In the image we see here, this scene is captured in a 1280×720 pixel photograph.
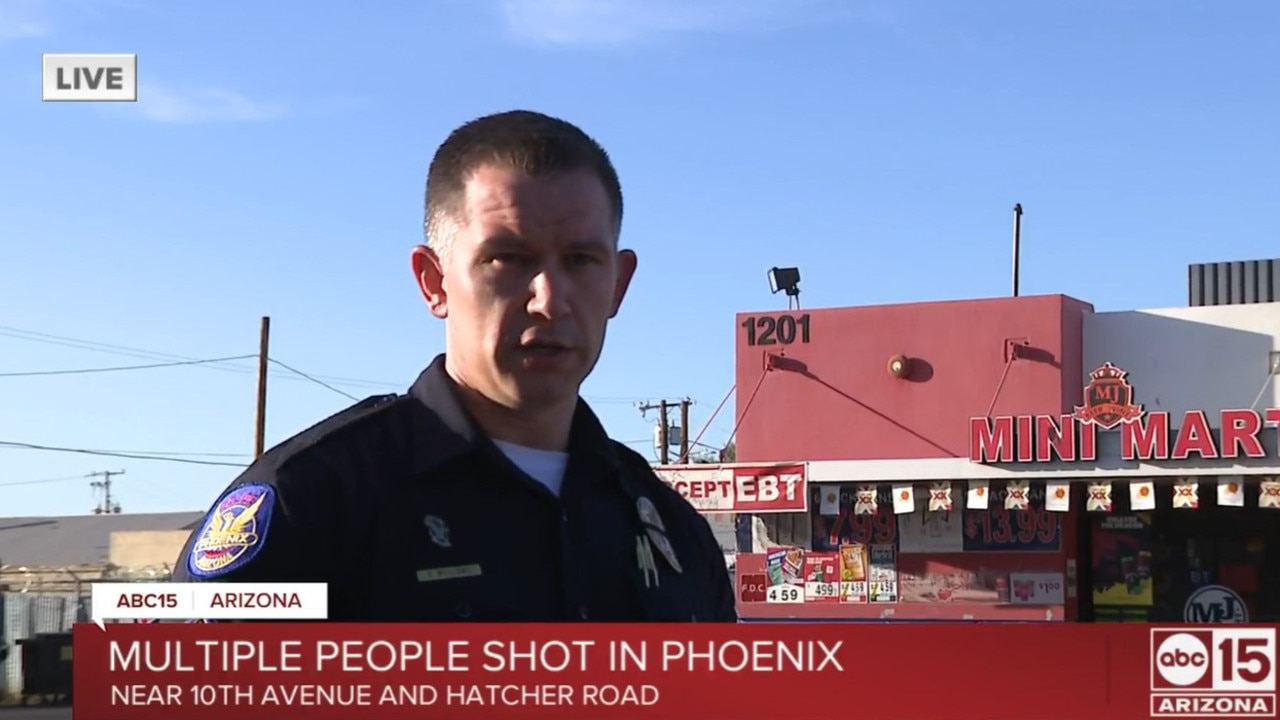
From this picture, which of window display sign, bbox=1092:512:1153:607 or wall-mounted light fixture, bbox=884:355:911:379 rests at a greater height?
wall-mounted light fixture, bbox=884:355:911:379

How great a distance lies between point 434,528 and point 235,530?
30 cm

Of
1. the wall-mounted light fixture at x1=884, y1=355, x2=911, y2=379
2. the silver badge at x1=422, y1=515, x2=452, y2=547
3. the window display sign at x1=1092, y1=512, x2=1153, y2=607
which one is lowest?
the window display sign at x1=1092, y1=512, x2=1153, y2=607

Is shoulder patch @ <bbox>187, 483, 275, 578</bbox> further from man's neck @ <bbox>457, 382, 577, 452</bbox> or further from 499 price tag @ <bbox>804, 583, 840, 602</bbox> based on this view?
499 price tag @ <bbox>804, 583, 840, 602</bbox>

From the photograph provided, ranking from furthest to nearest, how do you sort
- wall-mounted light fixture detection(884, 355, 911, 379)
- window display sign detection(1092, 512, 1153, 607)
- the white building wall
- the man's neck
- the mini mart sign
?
wall-mounted light fixture detection(884, 355, 911, 379)
window display sign detection(1092, 512, 1153, 607)
the white building wall
the mini mart sign
the man's neck

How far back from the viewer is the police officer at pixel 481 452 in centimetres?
229

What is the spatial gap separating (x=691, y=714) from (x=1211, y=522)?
20053 millimetres

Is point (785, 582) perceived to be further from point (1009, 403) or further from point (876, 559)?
point (1009, 403)

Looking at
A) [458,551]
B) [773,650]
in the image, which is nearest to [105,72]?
[458,551]

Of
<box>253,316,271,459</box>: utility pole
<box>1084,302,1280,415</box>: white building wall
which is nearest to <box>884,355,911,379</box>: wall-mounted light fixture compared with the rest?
<box>1084,302,1280,415</box>: white building wall

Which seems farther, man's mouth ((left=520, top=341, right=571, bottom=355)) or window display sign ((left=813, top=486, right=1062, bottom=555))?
window display sign ((left=813, top=486, right=1062, bottom=555))

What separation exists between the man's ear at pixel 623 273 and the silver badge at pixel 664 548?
45 cm

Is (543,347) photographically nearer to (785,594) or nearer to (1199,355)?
(1199,355)

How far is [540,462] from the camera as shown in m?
2.57

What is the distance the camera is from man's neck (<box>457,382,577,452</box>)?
8.18ft
